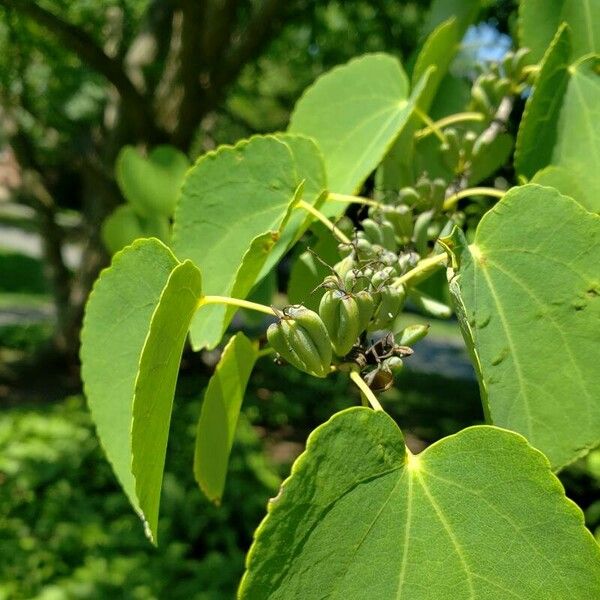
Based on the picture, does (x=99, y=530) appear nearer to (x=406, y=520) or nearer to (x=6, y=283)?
(x=406, y=520)

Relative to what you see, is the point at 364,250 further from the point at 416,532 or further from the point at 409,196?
the point at 416,532

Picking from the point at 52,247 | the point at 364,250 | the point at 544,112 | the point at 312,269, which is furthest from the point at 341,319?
the point at 52,247

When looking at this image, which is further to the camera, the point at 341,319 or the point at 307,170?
the point at 307,170

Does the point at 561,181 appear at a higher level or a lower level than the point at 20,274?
higher

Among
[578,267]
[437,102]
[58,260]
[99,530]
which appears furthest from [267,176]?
[58,260]

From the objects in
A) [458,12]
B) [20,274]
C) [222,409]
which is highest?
[458,12]
